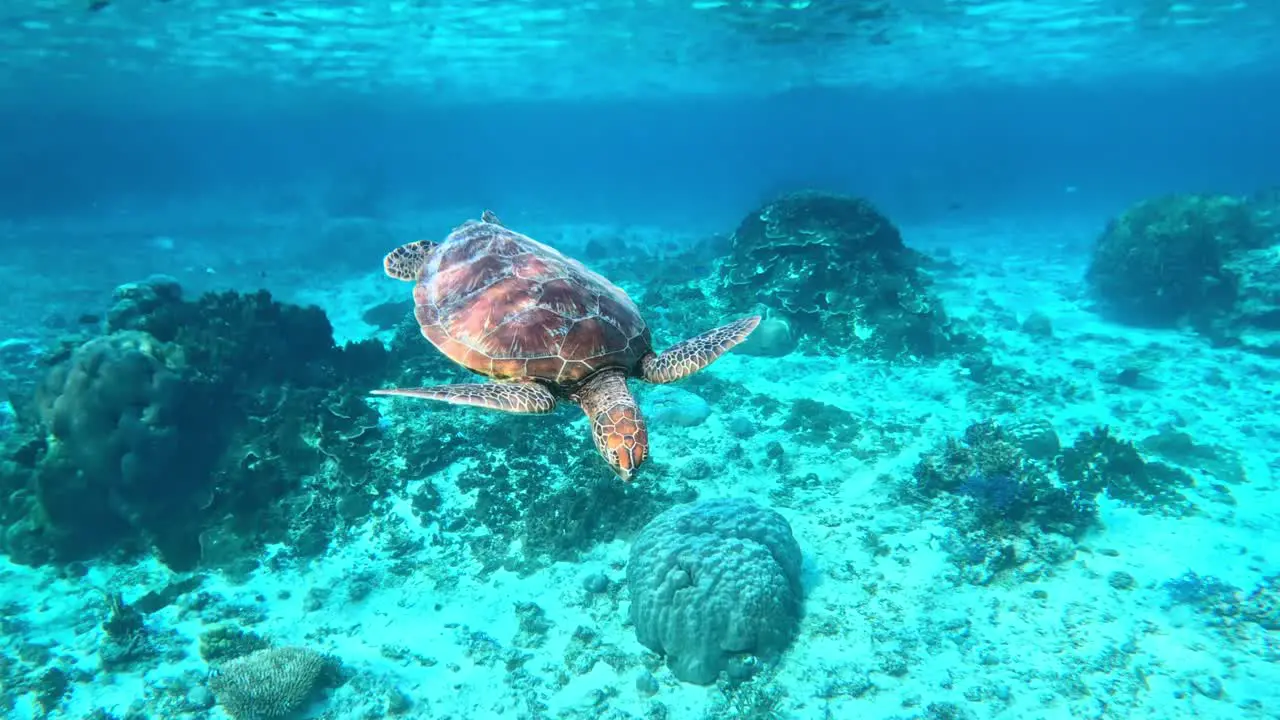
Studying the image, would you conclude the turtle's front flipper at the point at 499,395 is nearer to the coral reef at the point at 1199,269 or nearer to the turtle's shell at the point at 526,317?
the turtle's shell at the point at 526,317

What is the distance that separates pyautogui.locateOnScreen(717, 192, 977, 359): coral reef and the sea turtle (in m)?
8.34

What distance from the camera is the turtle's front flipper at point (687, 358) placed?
6652 millimetres

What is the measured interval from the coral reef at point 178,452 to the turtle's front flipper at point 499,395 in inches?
161

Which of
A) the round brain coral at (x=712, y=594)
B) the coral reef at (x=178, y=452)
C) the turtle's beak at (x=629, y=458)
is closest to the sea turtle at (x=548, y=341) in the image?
the turtle's beak at (x=629, y=458)

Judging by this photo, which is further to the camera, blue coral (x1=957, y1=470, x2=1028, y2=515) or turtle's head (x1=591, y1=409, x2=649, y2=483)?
blue coral (x1=957, y1=470, x2=1028, y2=515)

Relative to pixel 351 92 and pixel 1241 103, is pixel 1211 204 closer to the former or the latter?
pixel 351 92

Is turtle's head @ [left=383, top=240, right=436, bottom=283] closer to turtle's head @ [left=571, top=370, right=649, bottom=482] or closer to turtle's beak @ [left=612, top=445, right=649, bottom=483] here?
turtle's head @ [left=571, top=370, right=649, bottom=482]

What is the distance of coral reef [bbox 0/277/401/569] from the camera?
788 centimetres

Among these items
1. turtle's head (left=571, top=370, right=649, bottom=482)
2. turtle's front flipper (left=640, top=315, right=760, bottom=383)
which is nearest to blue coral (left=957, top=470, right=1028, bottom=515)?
turtle's front flipper (left=640, top=315, right=760, bottom=383)

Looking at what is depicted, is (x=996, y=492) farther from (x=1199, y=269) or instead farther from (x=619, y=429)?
(x=1199, y=269)

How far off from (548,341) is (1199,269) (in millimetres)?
21286

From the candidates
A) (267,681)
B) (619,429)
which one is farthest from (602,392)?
(267,681)

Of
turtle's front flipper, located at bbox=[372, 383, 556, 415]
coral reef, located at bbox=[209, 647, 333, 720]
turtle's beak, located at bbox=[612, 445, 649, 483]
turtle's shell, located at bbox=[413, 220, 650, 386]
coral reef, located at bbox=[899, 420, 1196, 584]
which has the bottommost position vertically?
coral reef, located at bbox=[209, 647, 333, 720]

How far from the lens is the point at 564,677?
21.9 ft
